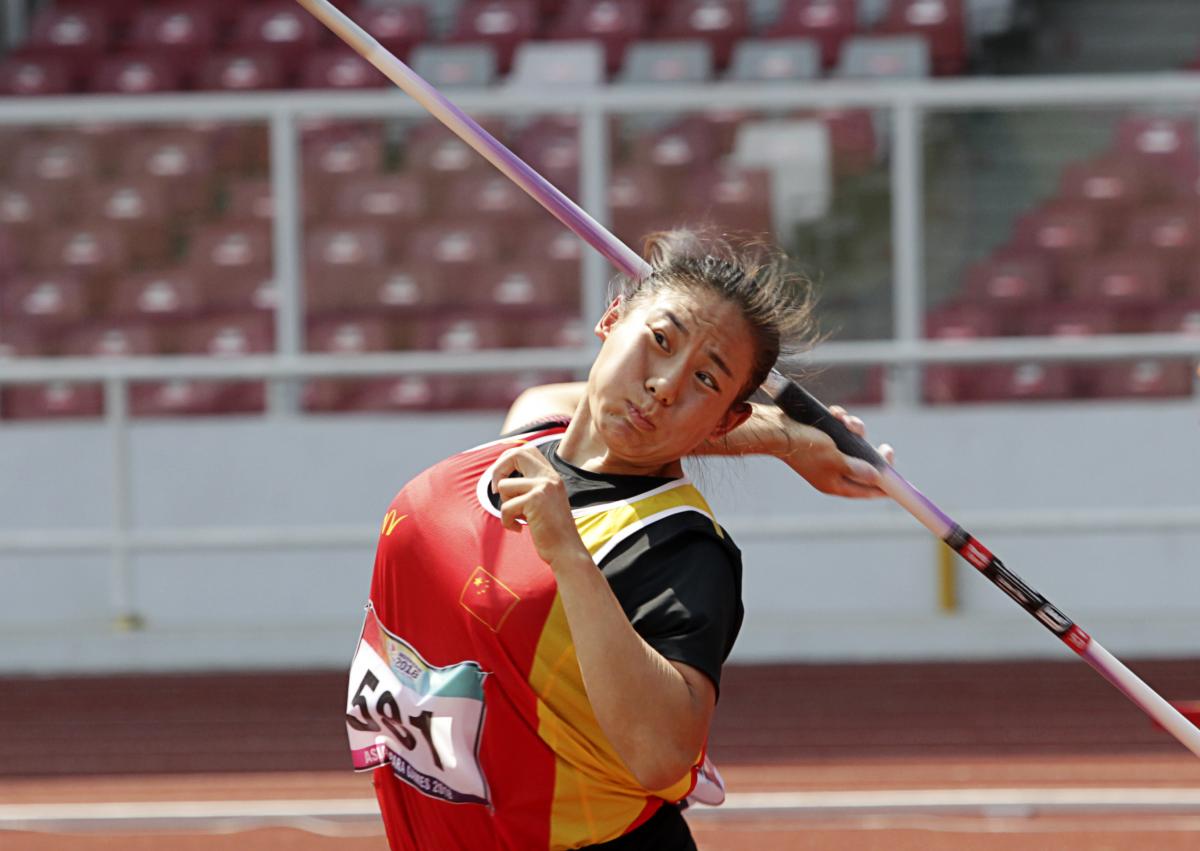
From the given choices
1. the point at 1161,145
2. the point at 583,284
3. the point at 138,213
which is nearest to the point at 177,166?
the point at 138,213

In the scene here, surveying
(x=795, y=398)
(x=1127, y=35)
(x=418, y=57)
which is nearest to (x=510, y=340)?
(x=418, y=57)

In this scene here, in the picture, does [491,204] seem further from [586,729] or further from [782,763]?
[586,729]

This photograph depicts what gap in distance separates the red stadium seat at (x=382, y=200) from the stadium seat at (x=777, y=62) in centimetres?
310

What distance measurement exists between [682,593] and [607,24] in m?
9.16

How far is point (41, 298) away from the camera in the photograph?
7.14 metres

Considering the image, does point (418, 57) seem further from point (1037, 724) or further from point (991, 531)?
point (1037, 724)

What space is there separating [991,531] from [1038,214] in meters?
1.45

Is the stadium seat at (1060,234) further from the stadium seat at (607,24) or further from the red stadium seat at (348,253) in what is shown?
the stadium seat at (607,24)

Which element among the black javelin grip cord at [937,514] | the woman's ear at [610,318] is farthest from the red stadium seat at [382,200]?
the woman's ear at [610,318]

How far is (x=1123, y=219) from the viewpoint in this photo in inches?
273

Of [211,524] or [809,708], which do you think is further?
[211,524]

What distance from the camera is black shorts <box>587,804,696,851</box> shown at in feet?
6.17

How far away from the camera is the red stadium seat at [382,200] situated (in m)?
7.16

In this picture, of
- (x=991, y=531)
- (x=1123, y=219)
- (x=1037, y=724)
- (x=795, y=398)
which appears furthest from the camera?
A: (x=1123, y=219)
